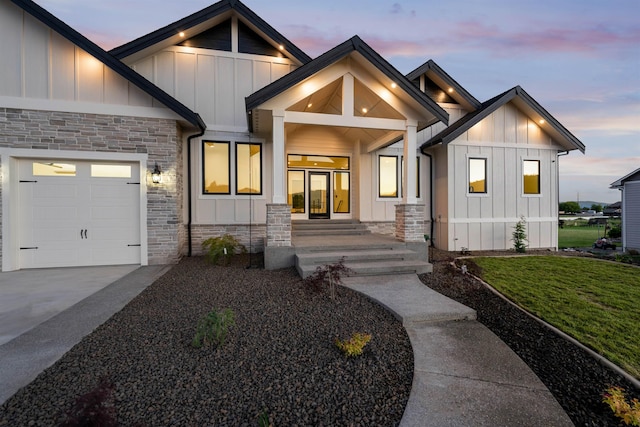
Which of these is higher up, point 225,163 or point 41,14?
point 41,14

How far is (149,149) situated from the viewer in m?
7.18

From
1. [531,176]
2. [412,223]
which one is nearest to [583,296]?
[412,223]

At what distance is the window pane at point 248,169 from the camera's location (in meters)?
8.69

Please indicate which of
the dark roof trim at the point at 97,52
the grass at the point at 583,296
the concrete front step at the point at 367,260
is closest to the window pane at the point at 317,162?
the dark roof trim at the point at 97,52

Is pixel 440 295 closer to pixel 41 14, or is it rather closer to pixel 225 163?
pixel 225 163

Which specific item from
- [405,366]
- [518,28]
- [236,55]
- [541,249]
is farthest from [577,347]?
[518,28]

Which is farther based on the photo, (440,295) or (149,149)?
(149,149)

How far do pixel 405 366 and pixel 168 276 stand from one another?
16.9ft

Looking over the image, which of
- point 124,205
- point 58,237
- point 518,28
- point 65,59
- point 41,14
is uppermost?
point 518,28

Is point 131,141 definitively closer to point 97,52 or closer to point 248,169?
point 97,52

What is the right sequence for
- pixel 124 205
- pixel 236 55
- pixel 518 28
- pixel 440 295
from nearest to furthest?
pixel 440 295
pixel 124 205
pixel 236 55
pixel 518 28

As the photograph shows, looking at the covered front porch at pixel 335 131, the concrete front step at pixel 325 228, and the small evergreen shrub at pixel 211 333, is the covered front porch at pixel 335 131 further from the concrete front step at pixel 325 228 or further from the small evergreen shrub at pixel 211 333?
the small evergreen shrub at pixel 211 333

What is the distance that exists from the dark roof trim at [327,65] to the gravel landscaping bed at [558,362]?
4.84m

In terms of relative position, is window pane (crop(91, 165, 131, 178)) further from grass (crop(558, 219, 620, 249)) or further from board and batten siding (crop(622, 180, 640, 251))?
board and batten siding (crop(622, 180, 640, 251))
